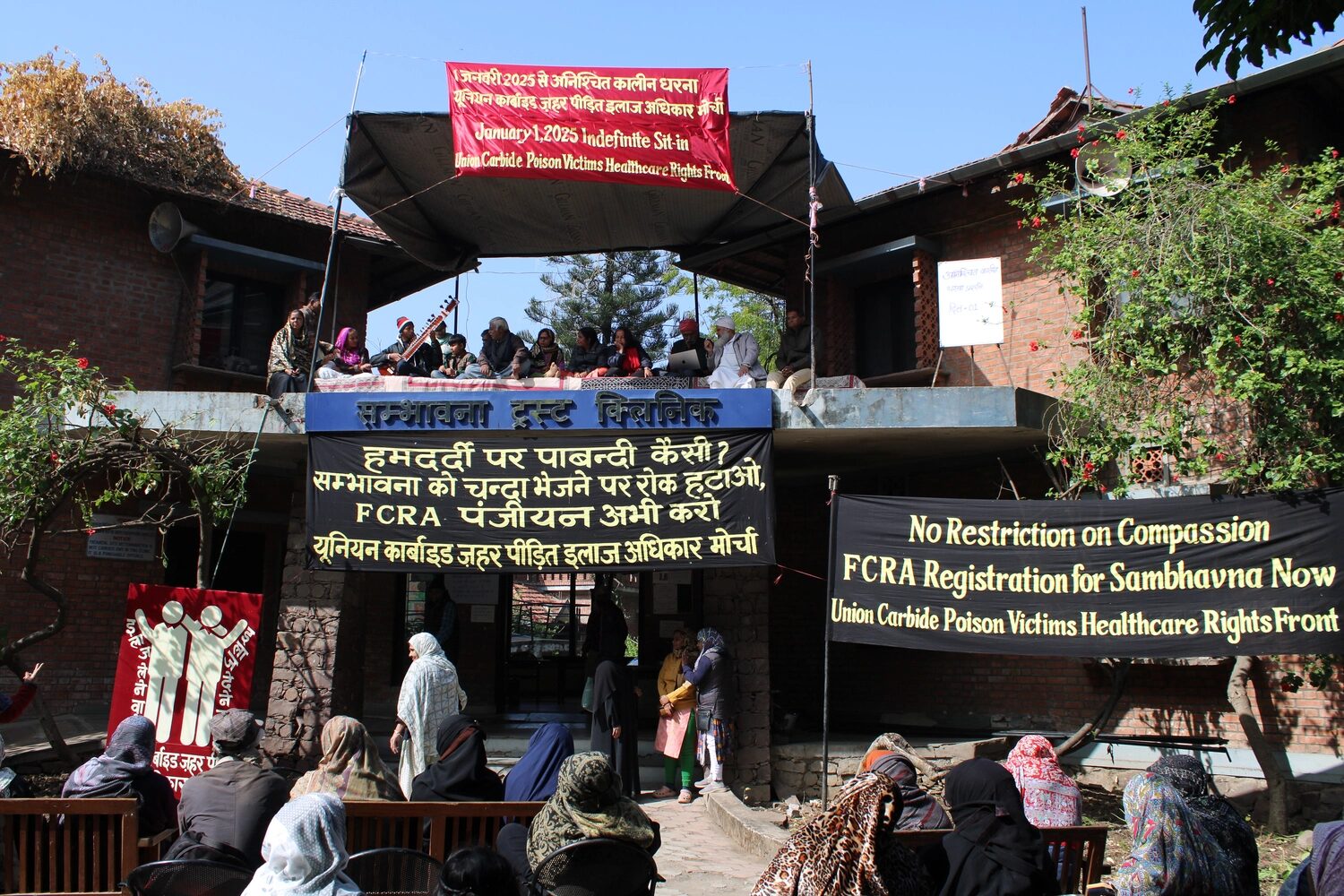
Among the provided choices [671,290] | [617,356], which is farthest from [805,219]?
[671,290]

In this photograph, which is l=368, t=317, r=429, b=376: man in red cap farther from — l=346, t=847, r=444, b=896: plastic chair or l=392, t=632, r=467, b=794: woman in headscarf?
l=346, t=847, r=444, b=896: plastic chair

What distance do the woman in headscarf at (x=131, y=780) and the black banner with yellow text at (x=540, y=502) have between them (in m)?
3.98

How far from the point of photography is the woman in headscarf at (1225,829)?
3775mm

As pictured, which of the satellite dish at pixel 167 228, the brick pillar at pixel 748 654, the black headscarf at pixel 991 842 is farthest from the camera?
the satellite dish at pixel 167 228

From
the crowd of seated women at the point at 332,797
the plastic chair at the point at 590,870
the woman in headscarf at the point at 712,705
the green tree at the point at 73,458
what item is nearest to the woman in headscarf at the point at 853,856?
the plastic chair at the point at 590,870

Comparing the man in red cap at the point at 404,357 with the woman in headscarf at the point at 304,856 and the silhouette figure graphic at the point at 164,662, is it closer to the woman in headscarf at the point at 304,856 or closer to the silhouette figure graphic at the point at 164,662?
the silhouette figure graphic at the point at 164,662

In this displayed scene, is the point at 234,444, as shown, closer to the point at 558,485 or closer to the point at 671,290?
the point at 558,485

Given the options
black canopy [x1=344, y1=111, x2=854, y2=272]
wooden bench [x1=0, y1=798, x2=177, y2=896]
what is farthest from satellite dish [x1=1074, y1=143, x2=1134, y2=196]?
wooden bench [x1=0, y1=798, x2=177, y2=896]

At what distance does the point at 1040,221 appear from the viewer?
415 inches

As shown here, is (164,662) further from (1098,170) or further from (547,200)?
(1098,170)

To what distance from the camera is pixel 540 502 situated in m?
9.77

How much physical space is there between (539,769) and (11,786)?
9.37ft

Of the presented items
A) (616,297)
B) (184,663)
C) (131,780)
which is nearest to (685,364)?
(184,663)

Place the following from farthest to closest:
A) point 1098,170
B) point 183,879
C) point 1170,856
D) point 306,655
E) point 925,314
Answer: point 925,314
point 1098,170
point 306,655
point 183,879
point 1170,856
